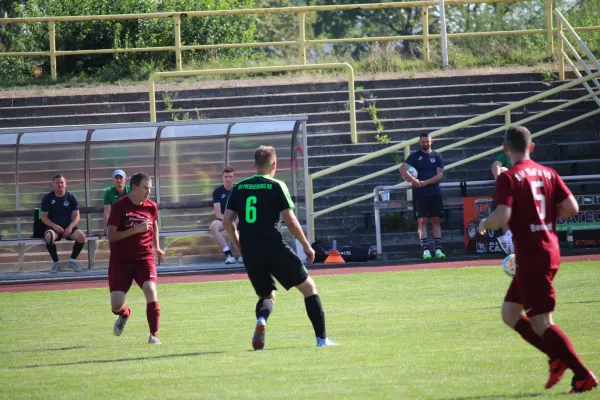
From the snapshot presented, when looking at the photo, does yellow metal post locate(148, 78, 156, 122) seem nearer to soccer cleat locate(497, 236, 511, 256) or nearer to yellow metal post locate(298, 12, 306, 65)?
yellow metal post locate(298, 12, 306, 65)

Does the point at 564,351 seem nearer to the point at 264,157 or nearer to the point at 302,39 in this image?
the point at 264,157

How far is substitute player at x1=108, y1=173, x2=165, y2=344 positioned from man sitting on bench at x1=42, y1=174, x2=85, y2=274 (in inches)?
344

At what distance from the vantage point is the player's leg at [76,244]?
1928 centimetres

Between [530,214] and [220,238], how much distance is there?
13389 mm

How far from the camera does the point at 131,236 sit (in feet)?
34.6

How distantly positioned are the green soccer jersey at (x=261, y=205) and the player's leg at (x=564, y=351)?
306cm

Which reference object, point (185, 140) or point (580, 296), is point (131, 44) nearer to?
point (185, 140)

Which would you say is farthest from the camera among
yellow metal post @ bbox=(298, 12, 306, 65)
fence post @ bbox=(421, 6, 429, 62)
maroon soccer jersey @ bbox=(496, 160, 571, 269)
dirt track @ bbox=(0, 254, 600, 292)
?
fence post @ bbox=(421, 6, 429, 62)

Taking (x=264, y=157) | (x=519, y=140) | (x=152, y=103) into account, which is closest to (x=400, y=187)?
(x=152, y=103)

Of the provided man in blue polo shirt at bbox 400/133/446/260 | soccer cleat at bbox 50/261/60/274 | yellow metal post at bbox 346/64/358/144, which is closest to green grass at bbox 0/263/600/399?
man in blue polo shirt at bbox 400/133/446/260

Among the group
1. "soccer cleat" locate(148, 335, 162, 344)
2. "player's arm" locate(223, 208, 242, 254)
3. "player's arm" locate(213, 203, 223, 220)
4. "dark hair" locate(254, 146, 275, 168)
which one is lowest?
"soccer cleat" locate(148, 335, 162, 344)

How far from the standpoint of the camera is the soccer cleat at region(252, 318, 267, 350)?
29.5ft

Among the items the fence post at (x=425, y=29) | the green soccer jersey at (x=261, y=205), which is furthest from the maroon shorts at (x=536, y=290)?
the fence post at (x=425, y=29)

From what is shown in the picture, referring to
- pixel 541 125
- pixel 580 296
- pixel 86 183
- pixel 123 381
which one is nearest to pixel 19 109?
pixel 86 183
